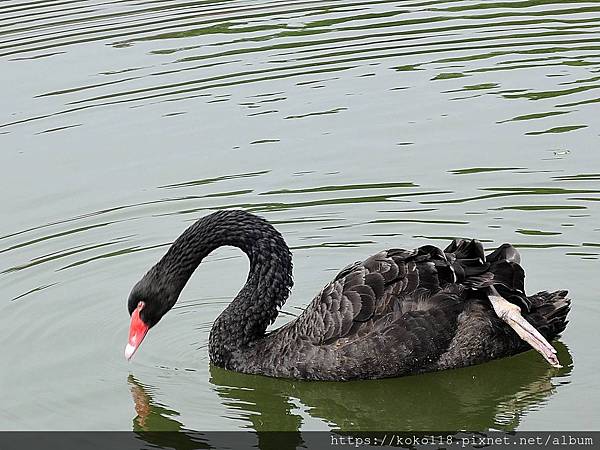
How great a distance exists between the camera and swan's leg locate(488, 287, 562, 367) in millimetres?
7395

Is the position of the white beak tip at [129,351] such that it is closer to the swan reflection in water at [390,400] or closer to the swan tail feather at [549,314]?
the swan reflection in water at [390,400]

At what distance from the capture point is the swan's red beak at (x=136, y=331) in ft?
26.0

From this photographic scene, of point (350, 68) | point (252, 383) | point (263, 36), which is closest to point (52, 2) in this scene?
point (263, 36)

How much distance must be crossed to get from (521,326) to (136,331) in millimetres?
2218

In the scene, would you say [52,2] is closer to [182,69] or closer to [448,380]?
[182,69]

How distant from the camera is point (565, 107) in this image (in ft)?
39.1

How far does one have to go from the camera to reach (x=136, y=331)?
7977mm

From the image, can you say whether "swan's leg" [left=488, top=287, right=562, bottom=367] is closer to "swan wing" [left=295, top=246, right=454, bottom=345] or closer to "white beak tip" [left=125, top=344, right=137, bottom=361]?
"swan wing" [left=295, top=246, right=454, bottom=345]

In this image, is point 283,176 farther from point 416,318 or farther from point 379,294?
point 416,318

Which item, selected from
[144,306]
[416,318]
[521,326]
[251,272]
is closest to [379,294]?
[416,318]

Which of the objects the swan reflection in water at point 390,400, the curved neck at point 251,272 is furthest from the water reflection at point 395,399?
the curved neck at point 251,272

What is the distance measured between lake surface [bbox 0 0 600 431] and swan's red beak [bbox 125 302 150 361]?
171 millimetres

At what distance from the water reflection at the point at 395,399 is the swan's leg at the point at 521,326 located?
0.73 ft

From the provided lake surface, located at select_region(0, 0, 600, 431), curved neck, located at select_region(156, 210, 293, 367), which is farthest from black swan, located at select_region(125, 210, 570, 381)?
curved neck, located at select_region(156, 210, 293, 367)
